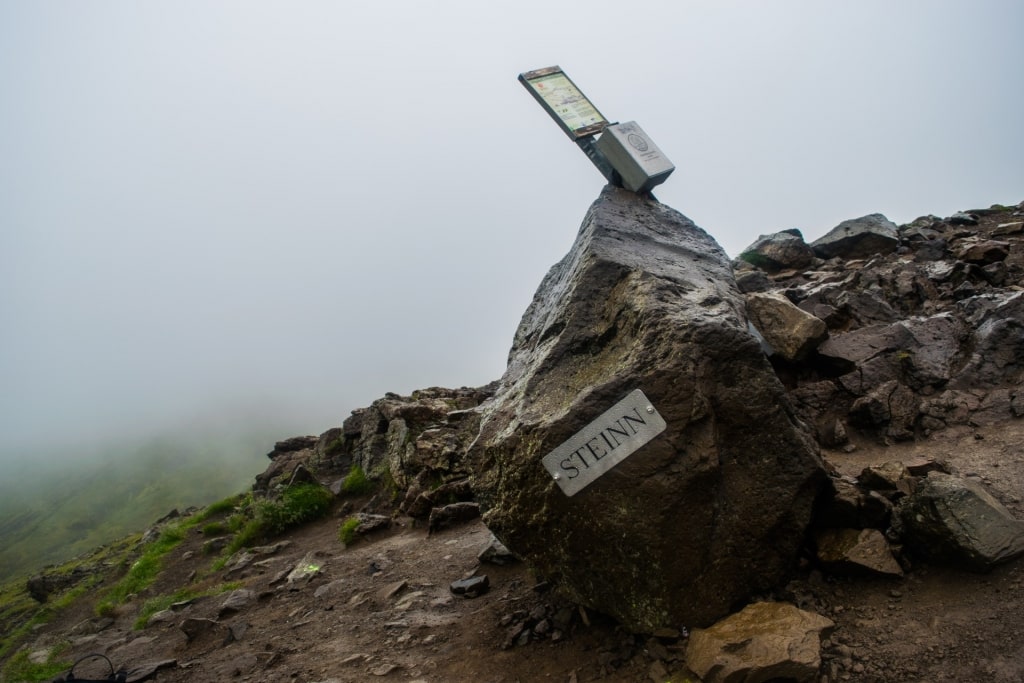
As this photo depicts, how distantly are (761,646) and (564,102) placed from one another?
9207mm

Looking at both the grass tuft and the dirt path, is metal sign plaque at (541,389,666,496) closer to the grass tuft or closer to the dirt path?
the dirt path

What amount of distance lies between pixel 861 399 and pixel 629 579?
5112 mm

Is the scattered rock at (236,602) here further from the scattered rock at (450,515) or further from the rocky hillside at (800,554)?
the scattered rock at (450,515)

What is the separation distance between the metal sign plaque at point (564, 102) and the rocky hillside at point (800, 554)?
417cm

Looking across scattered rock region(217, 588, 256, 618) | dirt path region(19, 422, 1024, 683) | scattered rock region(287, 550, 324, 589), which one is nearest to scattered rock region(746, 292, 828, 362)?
dirt path region(19, 422, 1024, 683)

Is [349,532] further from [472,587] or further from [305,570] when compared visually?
[472,587]

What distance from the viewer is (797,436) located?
4.59 meters

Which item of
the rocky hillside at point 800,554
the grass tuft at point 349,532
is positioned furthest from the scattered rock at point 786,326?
the grass tuft at point 349,532

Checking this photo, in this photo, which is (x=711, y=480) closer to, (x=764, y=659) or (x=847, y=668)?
(x=764, y=659)

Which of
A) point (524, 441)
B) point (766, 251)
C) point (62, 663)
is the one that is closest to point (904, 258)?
point (766, 251)

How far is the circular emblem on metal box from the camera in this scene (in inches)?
343

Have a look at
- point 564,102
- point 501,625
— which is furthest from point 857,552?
point 564,102

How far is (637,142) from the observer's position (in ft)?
28.8

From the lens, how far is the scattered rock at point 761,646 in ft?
12.5
